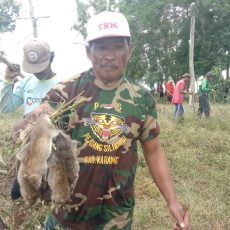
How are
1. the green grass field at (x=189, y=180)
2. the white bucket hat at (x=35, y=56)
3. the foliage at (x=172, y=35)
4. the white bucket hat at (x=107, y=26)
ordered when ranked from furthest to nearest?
the foliage at (x=172, y=35), the white bucket hat at (x=35, y=56), the green grass field at (x=189, y=180), the white bucket hat at (x=107, y=26)

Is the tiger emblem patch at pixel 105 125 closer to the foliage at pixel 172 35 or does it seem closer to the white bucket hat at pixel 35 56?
the white bucket hat at pixel 35 56

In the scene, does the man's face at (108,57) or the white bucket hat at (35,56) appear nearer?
the man's face at (108,57)

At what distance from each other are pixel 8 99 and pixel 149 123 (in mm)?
1619

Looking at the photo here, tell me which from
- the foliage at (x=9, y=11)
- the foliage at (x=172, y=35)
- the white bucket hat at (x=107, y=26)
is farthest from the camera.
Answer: the foliage at (x=172, y=35)

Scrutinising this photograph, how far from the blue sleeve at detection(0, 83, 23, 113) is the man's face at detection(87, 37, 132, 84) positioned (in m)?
1.49

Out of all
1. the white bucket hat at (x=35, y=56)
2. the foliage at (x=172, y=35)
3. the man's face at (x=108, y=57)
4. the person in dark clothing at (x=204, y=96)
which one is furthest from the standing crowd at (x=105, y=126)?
the foliage at (x=172, y=35)

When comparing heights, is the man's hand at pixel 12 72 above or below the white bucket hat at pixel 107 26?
below

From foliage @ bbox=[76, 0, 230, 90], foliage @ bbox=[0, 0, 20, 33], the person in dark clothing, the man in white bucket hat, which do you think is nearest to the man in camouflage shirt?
the man in white bucket hat

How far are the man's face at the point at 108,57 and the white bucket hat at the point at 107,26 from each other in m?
0.04

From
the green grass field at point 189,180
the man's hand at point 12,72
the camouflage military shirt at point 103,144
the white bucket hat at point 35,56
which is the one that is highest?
the white bucket hat at point 35,56

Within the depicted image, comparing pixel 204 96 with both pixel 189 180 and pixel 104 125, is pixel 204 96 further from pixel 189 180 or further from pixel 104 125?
pixel 104 125

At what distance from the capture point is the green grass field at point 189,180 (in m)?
3.35

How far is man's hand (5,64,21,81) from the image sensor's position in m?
3.90

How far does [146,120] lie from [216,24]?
3338 cm
